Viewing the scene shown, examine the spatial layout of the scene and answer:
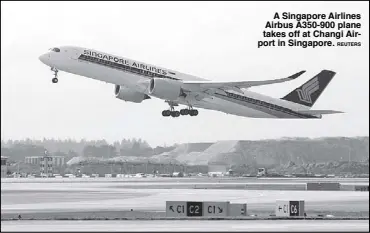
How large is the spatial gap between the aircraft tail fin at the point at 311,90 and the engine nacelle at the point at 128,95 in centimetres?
1766

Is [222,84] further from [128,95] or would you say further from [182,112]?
[128,95]

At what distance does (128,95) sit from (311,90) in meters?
24.7

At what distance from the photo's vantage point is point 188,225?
35438 millimetres

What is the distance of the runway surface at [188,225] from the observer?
32.8 m

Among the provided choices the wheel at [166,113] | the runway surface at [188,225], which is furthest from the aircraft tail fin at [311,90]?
the runway surface at [188,225]

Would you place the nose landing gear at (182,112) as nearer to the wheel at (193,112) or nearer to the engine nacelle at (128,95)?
the wheel at (193,112)

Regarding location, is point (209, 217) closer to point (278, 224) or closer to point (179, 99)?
point (278, 224)

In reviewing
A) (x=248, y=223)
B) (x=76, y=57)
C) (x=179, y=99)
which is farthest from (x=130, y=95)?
(x=248, y=223)

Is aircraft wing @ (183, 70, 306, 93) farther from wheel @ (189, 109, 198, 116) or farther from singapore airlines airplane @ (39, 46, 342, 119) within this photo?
wheel @ (189, 109, 198, 116)

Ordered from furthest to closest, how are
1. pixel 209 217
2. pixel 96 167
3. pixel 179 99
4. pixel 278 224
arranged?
pixel 96 167
pixel 179 99
pixel 209 217
pixel 278 224

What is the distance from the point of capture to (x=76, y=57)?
71.9m

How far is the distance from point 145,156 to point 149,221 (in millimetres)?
120423

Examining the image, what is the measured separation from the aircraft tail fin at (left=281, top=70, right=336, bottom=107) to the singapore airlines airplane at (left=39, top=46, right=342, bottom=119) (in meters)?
0.17

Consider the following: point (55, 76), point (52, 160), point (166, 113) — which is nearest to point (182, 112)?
point (166, 113)
